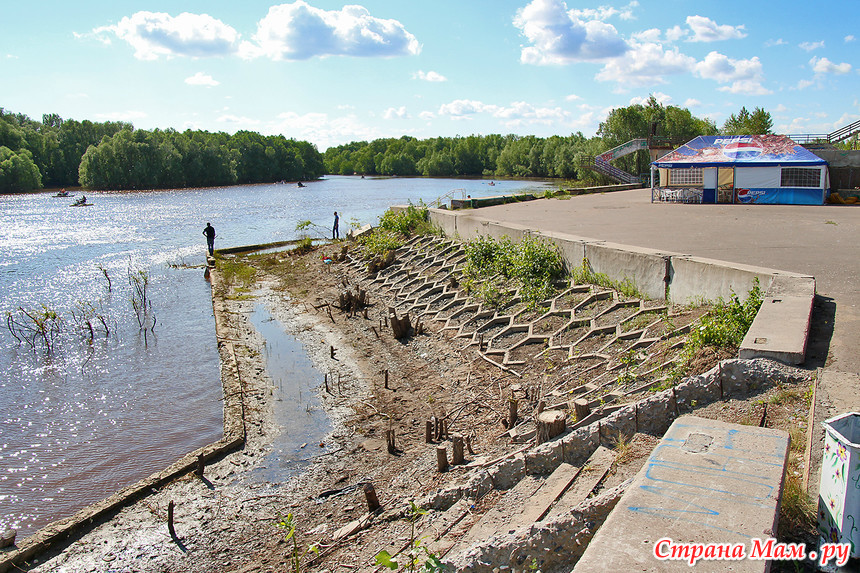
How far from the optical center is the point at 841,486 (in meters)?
3.49

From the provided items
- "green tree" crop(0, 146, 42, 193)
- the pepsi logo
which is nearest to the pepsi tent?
the pepsi logo

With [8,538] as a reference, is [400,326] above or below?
above

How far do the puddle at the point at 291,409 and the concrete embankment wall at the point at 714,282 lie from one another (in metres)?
6.45

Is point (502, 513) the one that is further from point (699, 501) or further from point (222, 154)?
point (222, 154)

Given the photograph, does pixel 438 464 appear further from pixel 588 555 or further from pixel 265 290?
pixel 265 290

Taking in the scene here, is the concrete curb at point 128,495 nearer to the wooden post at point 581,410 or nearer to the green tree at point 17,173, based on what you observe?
the wooden post at point 581,410

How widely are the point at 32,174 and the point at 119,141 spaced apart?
1441 centimetres

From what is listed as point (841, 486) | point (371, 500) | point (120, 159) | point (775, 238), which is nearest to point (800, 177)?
point (775, 238)

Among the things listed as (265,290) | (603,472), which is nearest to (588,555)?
(603,472)

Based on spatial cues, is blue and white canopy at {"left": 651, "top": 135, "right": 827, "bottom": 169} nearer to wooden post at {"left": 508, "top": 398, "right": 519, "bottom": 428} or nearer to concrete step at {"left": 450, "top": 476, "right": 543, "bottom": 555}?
wooden post at {"left": 508, "top": 398, "right": 519, "bottom": 428}

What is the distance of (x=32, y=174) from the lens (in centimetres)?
9825

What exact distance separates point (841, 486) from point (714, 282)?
6.67 meters

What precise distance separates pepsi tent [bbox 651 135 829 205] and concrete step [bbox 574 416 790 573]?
23624 mm

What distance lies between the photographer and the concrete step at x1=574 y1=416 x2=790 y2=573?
3.43 m
